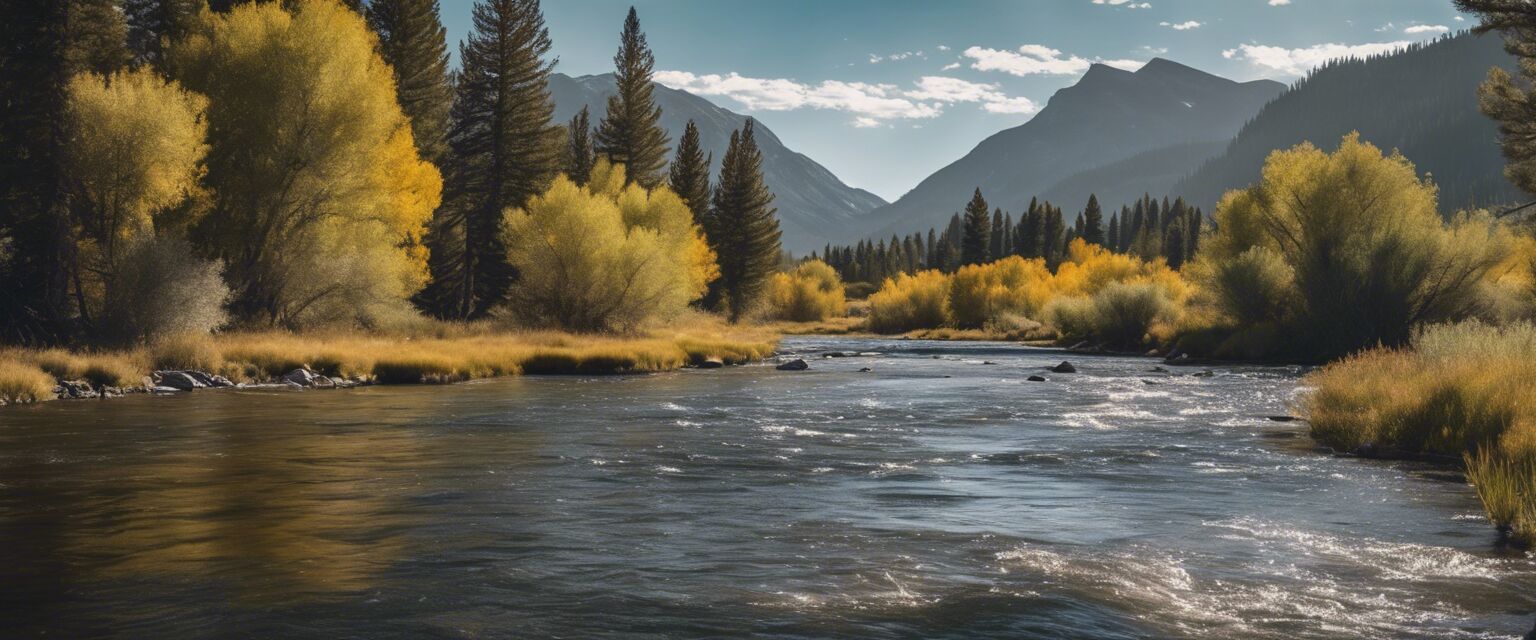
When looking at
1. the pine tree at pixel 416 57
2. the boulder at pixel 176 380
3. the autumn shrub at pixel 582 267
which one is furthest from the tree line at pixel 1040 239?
the boulder at pixel 176 380

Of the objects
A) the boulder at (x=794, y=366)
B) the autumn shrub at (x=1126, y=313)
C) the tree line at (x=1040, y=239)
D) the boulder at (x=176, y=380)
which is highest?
the tree line at (x=1040, y=239)

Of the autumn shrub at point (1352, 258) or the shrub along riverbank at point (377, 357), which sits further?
the autumn shrub at point (1352, 258)

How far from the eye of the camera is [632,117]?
7012cm

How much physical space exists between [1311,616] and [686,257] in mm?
51904

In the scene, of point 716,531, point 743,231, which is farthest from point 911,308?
point 716,531

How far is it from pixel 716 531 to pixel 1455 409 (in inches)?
461

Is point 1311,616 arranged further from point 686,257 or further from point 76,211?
point 686,257

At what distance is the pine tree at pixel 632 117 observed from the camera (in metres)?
70.1

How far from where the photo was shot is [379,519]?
11.0 metres

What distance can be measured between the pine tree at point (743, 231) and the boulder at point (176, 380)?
57.0 metres

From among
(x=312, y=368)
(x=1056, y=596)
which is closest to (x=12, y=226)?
(x=312, y=368)

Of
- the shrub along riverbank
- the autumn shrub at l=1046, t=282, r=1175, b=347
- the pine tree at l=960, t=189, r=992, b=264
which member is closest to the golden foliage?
the pine tree at l=960, t=189, r=992, b=264

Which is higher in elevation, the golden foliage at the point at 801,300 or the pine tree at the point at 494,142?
the pine tree at the point at 494,142

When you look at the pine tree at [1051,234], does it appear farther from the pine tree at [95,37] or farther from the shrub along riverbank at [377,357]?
the pine tree at [95,37]
